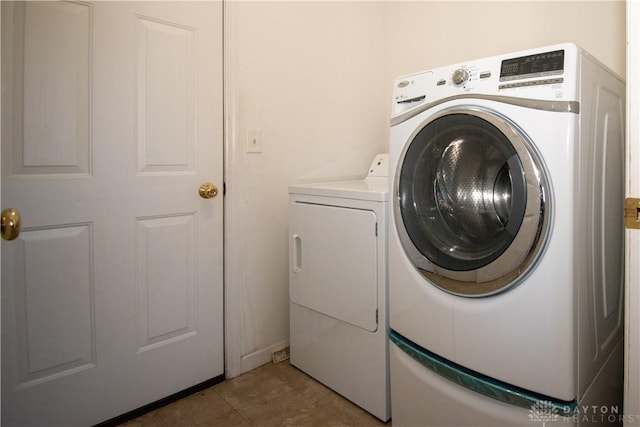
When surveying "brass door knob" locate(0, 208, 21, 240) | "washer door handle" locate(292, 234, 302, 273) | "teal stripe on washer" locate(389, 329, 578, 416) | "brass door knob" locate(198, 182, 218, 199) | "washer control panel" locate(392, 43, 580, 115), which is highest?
"washer control panel" locate(392, 43, 580, 115)

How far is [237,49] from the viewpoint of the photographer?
5.87ft

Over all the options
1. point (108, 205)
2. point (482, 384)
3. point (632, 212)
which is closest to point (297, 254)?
point (108, 205)

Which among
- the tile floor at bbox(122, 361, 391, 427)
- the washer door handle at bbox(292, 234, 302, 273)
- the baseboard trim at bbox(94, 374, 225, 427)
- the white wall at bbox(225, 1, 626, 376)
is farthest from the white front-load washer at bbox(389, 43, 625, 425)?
the baseboard trim at bbox(94, 374, 225, 427)

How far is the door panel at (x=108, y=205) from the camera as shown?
51.7 inches

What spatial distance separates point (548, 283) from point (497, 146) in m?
0.39

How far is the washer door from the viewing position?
1.05 metres

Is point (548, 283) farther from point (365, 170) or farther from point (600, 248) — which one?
point (365, 170)

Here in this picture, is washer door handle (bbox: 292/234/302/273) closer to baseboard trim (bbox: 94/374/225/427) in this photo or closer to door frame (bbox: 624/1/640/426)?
baseboard trim (bbox: 94/374/225/427)

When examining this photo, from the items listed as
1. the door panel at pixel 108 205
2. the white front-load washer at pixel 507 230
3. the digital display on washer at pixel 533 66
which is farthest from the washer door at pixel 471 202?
the door panel at pixel 108 205

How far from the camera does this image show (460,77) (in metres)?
1.20

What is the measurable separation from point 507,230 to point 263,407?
119 cm

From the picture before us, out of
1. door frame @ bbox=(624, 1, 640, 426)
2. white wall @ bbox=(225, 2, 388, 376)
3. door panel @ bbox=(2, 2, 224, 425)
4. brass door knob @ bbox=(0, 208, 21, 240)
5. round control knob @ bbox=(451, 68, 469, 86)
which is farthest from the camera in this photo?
white wall @ bbox=(225, 2, 388, 376)

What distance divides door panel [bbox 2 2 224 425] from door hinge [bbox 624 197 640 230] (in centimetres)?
145

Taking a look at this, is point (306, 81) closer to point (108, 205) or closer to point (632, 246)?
point (108, 205)
